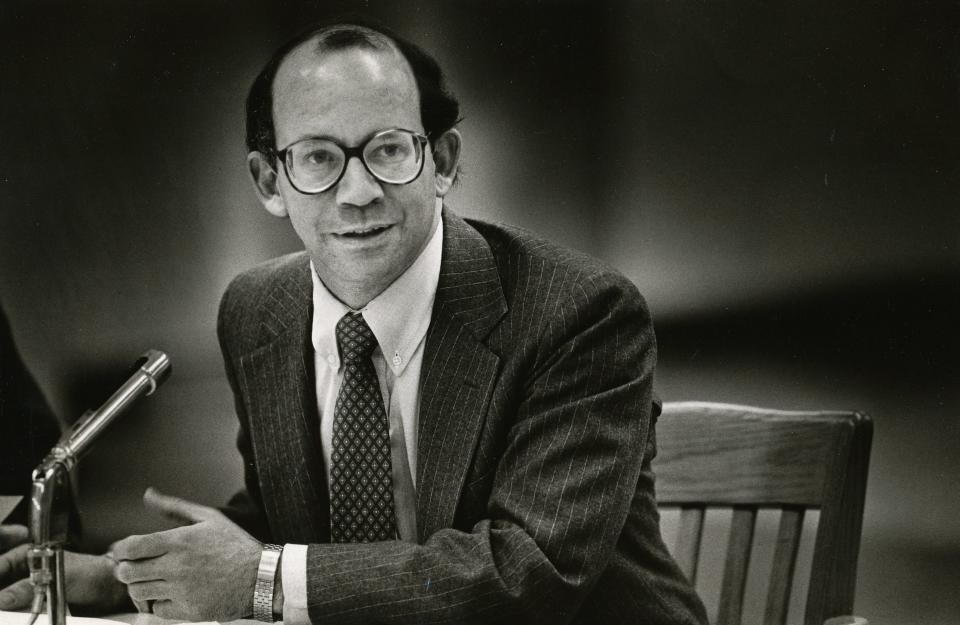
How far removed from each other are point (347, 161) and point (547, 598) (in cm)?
71

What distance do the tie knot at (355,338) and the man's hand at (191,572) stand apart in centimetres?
35

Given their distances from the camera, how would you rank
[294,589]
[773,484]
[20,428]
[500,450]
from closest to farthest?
1. [294,589]
2. [500,450]
3. [773,484]
4. [20,428]

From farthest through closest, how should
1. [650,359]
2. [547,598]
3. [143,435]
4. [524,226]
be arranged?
[143,435]
[524,226]
[650,359]
[547,598]

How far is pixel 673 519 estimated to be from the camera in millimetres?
1870

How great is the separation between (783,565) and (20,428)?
55.4 inches

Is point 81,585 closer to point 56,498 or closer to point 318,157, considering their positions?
point 56,498

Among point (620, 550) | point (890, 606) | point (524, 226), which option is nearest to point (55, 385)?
point (524, 226)

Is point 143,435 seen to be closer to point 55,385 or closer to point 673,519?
point 55,385

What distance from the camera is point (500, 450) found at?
167 centimetres

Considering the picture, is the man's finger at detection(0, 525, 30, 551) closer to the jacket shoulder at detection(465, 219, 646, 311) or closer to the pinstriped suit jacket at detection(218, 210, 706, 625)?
the pinstriped suit jacket at detection(218, 210, 706, 625)

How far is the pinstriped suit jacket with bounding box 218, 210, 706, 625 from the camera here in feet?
5.06

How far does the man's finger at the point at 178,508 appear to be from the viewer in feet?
5.82

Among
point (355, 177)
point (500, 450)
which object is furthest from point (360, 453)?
point (355, 177)

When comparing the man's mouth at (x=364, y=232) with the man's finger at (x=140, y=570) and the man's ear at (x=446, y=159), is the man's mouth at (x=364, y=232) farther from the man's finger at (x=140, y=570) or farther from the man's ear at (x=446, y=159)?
the man's finger at (x=140, y=570)
